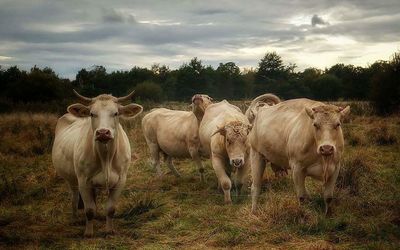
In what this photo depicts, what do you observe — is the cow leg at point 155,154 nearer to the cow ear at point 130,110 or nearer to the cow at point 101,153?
the cow at point 101,153

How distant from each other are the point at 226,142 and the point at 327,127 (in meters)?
2.91

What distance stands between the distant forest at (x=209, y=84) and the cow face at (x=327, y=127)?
20.4m

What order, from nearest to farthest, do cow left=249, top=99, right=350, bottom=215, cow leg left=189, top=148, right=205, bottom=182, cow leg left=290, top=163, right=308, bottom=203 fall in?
cow left=249, top=99, right=350, bottom=215
cow leg left=290, top=163, right=308, bottom=203
cow leg left=189, top=148, right=205, bottom=182

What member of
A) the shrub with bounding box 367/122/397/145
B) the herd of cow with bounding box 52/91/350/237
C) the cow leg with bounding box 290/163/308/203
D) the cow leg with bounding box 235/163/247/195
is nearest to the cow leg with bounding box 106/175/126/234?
the herd of cow with bounding box 52/91/350/237

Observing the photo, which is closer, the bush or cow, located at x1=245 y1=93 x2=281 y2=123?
cow, located at x1=245 y1=93 x2=281 y2=123

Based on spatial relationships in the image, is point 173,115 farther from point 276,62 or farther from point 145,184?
point 276,62

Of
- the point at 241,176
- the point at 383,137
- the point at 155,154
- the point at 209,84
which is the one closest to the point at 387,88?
the point at 383,137

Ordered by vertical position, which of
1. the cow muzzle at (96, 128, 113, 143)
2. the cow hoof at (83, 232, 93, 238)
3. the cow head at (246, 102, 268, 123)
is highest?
the cow head at (246, 102, 268, 123)

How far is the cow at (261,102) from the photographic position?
8.73m

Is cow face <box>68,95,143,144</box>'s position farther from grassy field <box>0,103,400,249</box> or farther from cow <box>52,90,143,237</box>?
grassy field <box>0,103,400,249</box>

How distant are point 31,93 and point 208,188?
3304 cm

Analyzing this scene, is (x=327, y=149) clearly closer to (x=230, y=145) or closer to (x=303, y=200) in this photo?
(x=303, y=200)

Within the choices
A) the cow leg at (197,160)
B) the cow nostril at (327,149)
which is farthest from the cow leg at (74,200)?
the cow nostril at (327,149)

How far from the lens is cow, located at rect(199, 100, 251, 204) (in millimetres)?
8273
